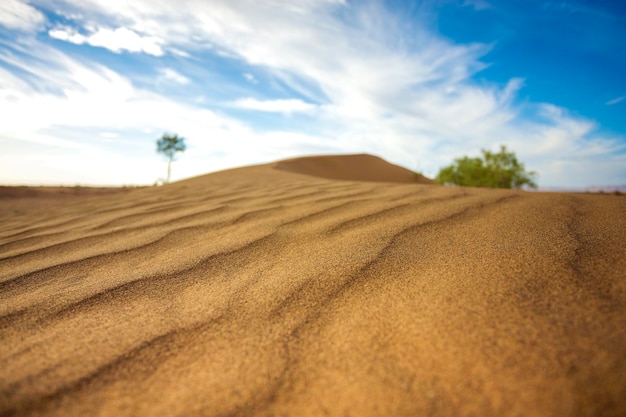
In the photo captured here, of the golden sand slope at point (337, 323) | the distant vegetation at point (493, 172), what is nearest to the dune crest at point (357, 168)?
the distant vegetation at point (493, 172)

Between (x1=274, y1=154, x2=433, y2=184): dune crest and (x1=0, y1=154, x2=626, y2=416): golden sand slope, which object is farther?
(x1=274, y1=154, x2=433, y2=184): dune crest

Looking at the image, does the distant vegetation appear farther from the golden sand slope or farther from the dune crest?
the golden sand slope

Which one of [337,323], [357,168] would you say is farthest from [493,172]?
[337,323]

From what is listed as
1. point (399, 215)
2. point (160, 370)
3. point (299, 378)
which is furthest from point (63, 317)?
point (399, 215)

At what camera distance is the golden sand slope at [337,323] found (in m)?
0.63

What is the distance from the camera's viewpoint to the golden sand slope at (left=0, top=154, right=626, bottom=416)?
24.7 inches

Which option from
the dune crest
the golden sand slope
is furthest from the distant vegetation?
the golden sand slope

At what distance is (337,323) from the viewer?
85 cm

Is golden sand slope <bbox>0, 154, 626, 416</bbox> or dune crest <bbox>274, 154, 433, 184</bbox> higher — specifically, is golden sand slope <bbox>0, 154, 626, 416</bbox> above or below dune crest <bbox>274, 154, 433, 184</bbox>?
below

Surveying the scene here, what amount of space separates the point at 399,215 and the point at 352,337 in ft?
3.65

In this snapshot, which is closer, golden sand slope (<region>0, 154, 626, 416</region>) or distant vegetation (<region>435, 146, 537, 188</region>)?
golden sand slope (<region>0, 154, 626, 416</region>)

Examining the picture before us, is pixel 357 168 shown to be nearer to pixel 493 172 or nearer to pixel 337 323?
pixel 493 172

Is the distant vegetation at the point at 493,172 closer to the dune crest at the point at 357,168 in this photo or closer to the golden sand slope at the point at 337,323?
the dune crest at the point at 357,168

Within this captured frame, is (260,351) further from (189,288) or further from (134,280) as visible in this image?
(134,280)
